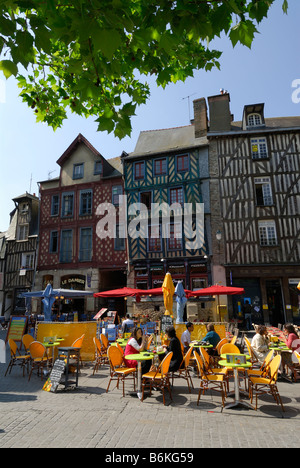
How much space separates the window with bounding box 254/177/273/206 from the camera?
17.1 m

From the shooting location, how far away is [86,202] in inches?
830

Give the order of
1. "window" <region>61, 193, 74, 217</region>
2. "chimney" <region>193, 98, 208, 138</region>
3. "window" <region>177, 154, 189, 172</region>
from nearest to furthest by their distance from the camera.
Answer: "window" <region>177, 154, 189, 172</region> < "chimney" <region>193, 98, 208, 138</region> < "window" <region>61, 193, 74, 217</region>

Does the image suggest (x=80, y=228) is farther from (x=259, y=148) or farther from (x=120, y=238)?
(x=259, y=148)

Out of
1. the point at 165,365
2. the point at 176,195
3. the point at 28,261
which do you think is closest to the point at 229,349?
the point at 165,365

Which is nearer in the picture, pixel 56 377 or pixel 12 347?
pixel 56 377

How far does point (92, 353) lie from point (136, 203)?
1173 centimetres

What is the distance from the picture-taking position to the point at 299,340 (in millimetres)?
6605

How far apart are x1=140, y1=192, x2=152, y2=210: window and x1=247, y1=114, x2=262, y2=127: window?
7546mm

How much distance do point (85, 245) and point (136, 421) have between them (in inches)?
660

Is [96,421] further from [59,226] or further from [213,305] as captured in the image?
[59,226]

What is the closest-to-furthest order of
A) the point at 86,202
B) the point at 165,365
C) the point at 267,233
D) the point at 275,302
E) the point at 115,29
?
the point at 115,29 → the point at 165,365 → the point at 275,302 → the point at 267,233 → the point at 86,202

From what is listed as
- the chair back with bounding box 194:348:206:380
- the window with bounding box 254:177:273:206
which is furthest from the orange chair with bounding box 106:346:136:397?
the window with bounding box 254:177:273:206

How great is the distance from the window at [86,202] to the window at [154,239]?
5010 millimetres

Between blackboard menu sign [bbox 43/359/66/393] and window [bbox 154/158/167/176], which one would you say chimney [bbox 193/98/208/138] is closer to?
window [bbox 154/158/167/176]
